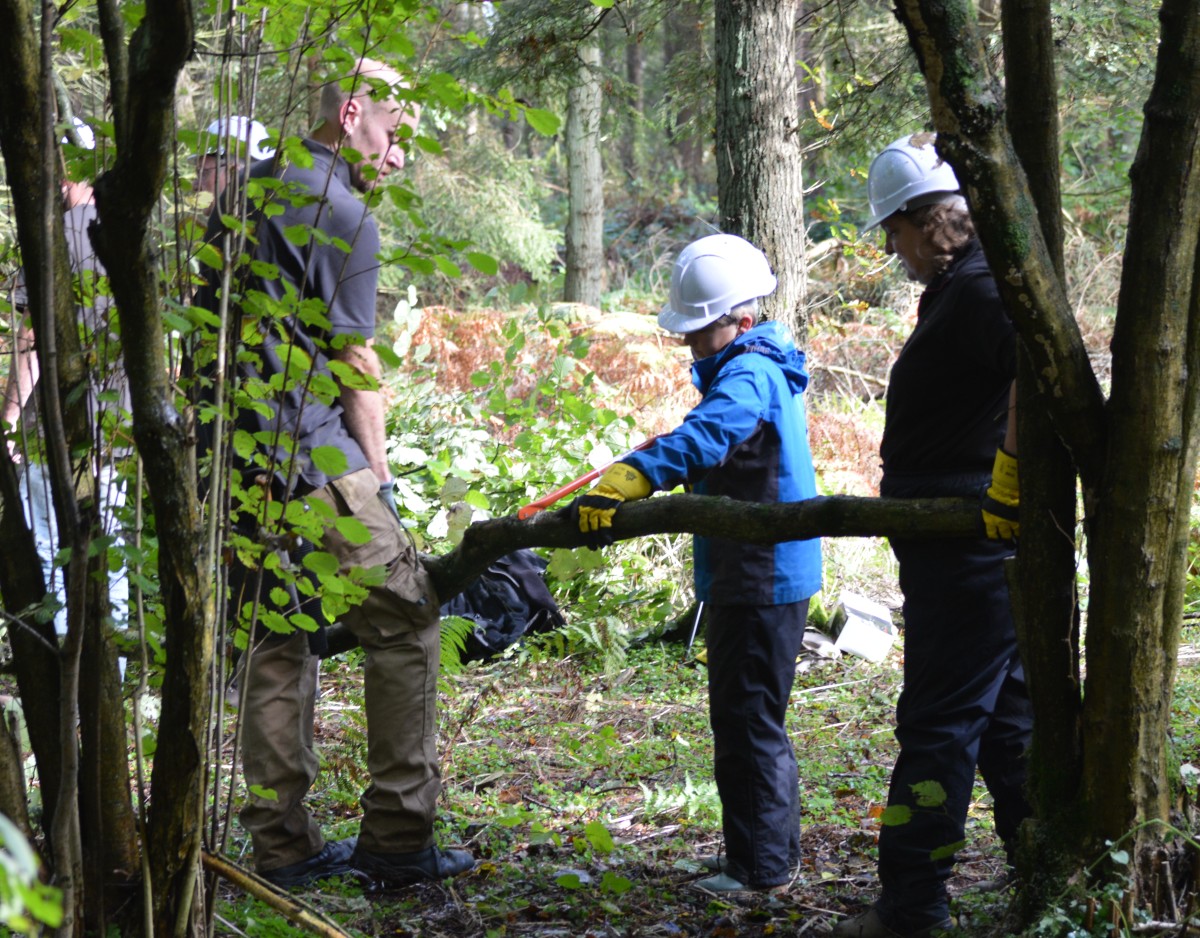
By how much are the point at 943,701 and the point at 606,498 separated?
1.06 m

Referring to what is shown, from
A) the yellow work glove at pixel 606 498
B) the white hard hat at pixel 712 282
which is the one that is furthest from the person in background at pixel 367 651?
the white hard hat at pixel 712 282

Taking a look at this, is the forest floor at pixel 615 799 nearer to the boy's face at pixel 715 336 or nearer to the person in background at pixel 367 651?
the person in background at pixel 367 651

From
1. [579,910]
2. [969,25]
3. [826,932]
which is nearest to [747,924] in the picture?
[826,932]

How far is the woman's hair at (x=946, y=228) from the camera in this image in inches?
126

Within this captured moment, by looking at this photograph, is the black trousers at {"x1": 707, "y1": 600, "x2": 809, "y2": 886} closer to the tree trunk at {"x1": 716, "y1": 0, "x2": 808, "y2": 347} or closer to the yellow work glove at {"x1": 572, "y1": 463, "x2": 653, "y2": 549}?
the yellow work glove at {"x1": 572, "y1": 463, "x2": 653, "y2": 549}

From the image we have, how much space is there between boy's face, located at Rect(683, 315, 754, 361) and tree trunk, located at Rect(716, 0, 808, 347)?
7.65ft

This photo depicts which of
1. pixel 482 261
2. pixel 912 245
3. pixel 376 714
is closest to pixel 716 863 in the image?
pixel 376 714

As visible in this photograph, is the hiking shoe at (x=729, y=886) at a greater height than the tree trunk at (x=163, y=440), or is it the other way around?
the tree trunk at (x=163, y=440)

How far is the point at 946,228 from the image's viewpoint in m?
3.21

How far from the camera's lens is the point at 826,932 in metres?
3.15

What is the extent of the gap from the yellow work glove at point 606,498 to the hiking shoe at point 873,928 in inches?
48.6

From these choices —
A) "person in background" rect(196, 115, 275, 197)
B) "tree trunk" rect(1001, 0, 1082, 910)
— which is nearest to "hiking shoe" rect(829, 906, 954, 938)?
"tree trunk" rect(1001, 0, 1082, 910)

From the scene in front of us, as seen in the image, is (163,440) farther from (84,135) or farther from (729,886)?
(729,886)

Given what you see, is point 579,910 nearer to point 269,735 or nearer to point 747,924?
point 747,924
